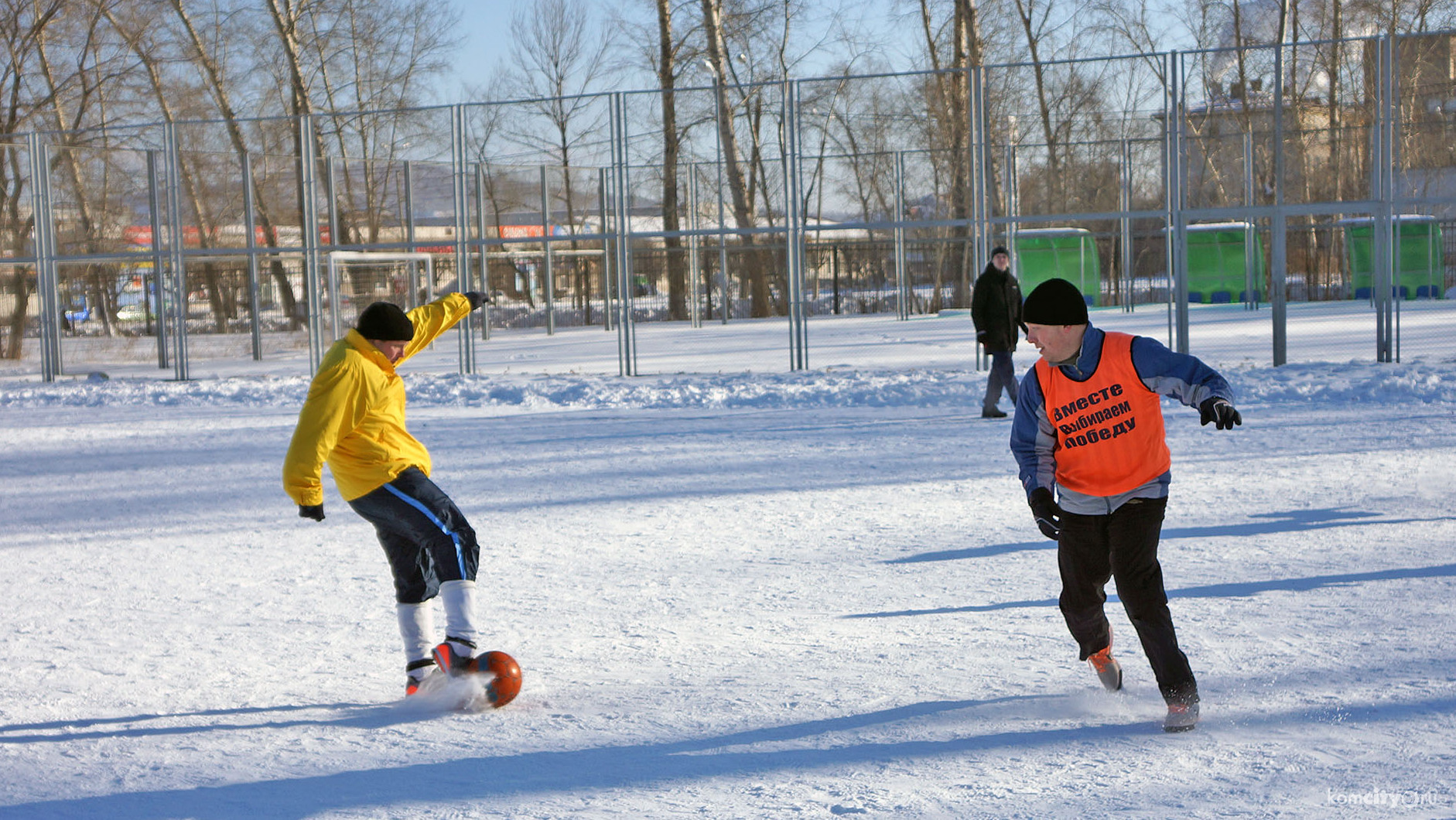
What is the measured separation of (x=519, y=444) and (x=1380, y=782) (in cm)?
826

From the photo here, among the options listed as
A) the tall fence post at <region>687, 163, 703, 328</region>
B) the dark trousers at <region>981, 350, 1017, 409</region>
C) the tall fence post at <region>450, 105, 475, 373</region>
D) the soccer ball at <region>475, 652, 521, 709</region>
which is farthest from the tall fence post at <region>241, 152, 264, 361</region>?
the soccer ball at <region>475, 652, 521, 709</region>

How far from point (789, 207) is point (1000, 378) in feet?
19.7

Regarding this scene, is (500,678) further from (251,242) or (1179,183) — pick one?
(251,242)

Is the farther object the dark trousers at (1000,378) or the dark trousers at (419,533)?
the dark trousers at (1000,378)

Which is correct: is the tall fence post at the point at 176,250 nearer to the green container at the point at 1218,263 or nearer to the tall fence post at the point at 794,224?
the tall fence post at the point at 794,224

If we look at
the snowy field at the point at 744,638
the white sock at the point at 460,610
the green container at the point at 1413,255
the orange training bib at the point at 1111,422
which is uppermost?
the green container at the point at 1413,255

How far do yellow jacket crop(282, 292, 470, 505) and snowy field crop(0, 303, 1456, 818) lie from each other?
76 centimetres

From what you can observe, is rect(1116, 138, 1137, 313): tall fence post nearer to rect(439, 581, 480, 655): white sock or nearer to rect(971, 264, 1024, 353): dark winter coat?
rect(971, 264, 1024, 353): dark winter coat

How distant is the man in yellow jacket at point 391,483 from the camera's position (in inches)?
160

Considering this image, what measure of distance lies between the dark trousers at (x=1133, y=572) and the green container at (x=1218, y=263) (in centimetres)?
2799

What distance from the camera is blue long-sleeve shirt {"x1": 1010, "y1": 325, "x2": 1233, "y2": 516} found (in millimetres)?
3430

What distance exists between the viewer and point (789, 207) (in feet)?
53.7

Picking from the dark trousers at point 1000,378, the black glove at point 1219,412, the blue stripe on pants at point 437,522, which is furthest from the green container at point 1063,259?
the black glove at point 1219,412

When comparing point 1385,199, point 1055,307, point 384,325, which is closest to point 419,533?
point 384,325
